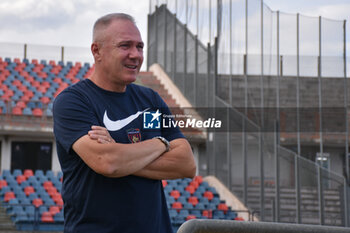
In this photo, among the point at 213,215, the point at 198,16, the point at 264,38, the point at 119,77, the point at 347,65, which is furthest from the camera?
the point at 198,16

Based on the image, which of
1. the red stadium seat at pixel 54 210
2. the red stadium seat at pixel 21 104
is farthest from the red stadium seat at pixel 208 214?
the red stadium seat at pixel 21 104

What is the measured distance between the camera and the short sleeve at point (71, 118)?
2.10 metres

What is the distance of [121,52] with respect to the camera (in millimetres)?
2139

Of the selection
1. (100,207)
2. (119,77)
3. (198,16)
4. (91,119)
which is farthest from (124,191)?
(198,16)

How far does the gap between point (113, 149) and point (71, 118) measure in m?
0.21

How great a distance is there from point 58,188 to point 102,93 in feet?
45.3

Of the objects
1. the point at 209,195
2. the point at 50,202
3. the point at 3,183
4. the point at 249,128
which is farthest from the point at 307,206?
the point at 3,183

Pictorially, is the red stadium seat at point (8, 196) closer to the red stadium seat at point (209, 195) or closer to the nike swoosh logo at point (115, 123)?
the red stadium seat at point (209, 195)

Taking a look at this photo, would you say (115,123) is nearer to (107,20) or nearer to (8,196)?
(107,20)

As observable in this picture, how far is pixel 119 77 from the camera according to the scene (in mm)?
2160

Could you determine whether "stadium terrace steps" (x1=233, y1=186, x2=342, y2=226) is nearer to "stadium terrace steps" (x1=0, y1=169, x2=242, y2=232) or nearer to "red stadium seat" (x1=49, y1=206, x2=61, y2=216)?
"stadium terrace steps" (x1=0, y1=169, x2=242, y2=232)

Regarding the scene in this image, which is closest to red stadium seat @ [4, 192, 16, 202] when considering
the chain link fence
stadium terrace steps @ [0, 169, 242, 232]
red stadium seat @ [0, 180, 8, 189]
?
stadium terrace steps @ [0, 169, 242, 232]

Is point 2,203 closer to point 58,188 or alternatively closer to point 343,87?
point 58,188

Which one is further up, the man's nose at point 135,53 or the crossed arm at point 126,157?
the man's nose at point 135,53
